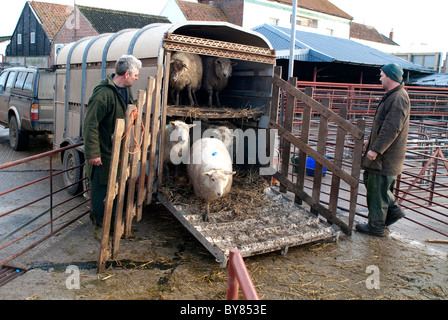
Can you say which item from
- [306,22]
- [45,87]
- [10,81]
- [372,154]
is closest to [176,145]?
[372,154]

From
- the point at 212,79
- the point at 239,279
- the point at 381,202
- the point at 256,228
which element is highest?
the point at 212,79

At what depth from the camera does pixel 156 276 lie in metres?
4.09

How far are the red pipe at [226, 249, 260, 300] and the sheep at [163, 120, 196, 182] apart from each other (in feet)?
11.6

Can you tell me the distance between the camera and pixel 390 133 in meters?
5.05

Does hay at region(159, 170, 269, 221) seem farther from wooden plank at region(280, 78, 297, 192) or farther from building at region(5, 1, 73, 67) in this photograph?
building at region(5, 1, 73, 67)

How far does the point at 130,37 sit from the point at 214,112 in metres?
1.68

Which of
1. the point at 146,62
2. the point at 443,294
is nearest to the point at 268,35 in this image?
the point at 146,62

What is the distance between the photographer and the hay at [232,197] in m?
5.13

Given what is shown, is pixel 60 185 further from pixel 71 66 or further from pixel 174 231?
pixel 174 231

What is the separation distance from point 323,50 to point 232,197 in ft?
58.4

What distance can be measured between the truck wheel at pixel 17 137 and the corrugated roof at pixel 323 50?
1275 centimetres

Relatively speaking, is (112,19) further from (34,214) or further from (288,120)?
(288,120)

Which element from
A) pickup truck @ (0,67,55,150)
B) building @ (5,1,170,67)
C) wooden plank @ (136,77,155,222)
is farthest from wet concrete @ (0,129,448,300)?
building @ (5,1,170,67)

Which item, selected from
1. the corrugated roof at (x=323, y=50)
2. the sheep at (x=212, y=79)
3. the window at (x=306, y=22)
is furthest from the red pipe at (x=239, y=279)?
the window at (x=306, y=22)
